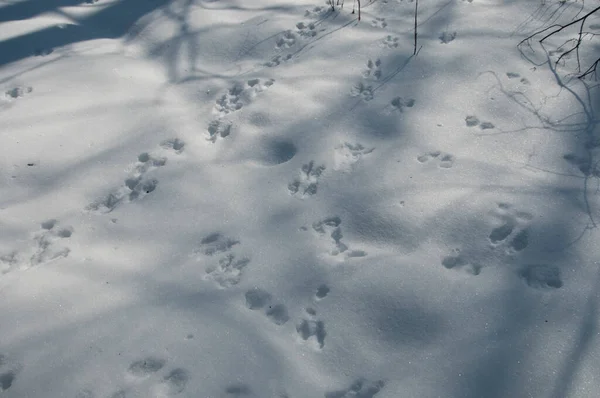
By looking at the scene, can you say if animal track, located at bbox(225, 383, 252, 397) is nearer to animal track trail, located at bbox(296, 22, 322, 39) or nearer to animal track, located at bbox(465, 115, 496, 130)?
animal track, located at bbox(465, 115, 496, 130)

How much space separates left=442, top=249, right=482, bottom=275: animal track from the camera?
7.74 ft

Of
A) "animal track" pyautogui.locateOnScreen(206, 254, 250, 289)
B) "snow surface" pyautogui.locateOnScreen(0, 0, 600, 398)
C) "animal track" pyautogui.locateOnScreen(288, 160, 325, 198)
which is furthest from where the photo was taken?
"animal track" pyautogui.locateOnScreen(288, 160, 325, 198)

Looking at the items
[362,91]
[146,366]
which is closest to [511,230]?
[362,91]

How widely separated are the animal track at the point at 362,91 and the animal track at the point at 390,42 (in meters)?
0.51

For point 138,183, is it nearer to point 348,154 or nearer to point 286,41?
point 348,154

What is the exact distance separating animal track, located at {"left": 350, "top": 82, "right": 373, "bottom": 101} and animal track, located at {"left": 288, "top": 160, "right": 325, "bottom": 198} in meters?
0.75

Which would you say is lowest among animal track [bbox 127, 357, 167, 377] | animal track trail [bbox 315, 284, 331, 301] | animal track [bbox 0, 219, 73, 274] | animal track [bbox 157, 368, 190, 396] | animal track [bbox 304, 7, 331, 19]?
animal track [bbox 157, 368, 190, 396]

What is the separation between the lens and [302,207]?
277cm

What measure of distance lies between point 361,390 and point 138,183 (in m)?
1.94

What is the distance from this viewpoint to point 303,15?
4.18 metres

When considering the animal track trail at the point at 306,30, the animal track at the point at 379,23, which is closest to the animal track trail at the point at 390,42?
the animal track at the point at 379,23

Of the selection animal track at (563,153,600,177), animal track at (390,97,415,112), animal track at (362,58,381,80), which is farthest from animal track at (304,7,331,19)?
animal track at (563,153,600,177)

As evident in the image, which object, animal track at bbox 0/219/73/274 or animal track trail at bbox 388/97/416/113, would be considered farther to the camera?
animal track trail at bbox 388/97/416/113

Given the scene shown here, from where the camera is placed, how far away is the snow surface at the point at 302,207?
83.5 inches
